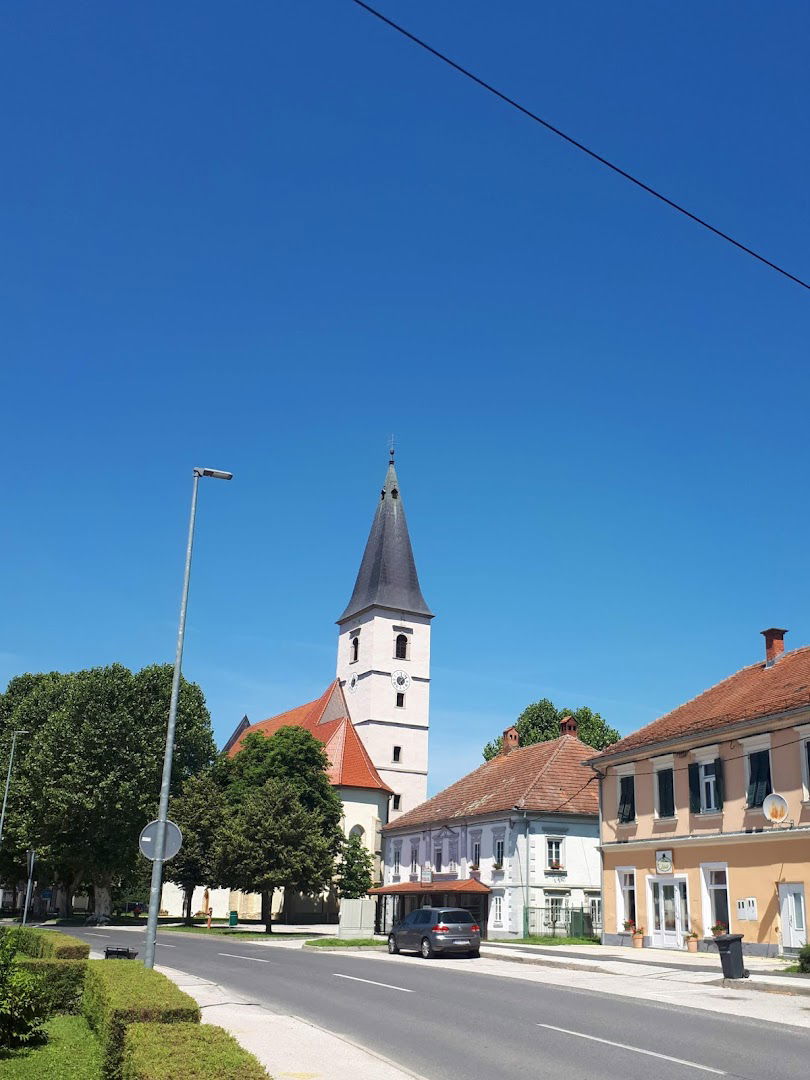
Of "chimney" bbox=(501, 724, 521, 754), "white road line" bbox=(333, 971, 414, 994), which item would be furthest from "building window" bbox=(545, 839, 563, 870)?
"white road line" bbox=(333, 971, 414, 994)

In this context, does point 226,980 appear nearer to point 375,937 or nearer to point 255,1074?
point 255,1074

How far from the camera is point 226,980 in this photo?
21.6 metres

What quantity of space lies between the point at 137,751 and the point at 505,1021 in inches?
1607

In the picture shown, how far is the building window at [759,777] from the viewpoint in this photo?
28719mm

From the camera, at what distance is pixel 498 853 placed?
145 feet

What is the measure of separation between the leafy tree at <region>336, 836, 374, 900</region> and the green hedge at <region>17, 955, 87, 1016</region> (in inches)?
1800

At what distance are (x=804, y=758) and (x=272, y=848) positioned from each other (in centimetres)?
3045

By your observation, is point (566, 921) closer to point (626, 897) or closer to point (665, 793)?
point (626, 897)

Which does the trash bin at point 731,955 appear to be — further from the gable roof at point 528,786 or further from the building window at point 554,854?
the building window at point 554,854

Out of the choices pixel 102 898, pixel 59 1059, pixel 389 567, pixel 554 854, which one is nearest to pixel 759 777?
pixel 554 854

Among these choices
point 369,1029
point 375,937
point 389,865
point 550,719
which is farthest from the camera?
point 550,719

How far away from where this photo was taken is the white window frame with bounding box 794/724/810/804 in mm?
27094

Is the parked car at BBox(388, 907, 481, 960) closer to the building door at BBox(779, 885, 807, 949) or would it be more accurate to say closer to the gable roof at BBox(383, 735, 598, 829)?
the building door at BBox(779, 885, 807, 949)

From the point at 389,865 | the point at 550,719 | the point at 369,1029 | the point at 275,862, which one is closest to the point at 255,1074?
the point at 369,1029
